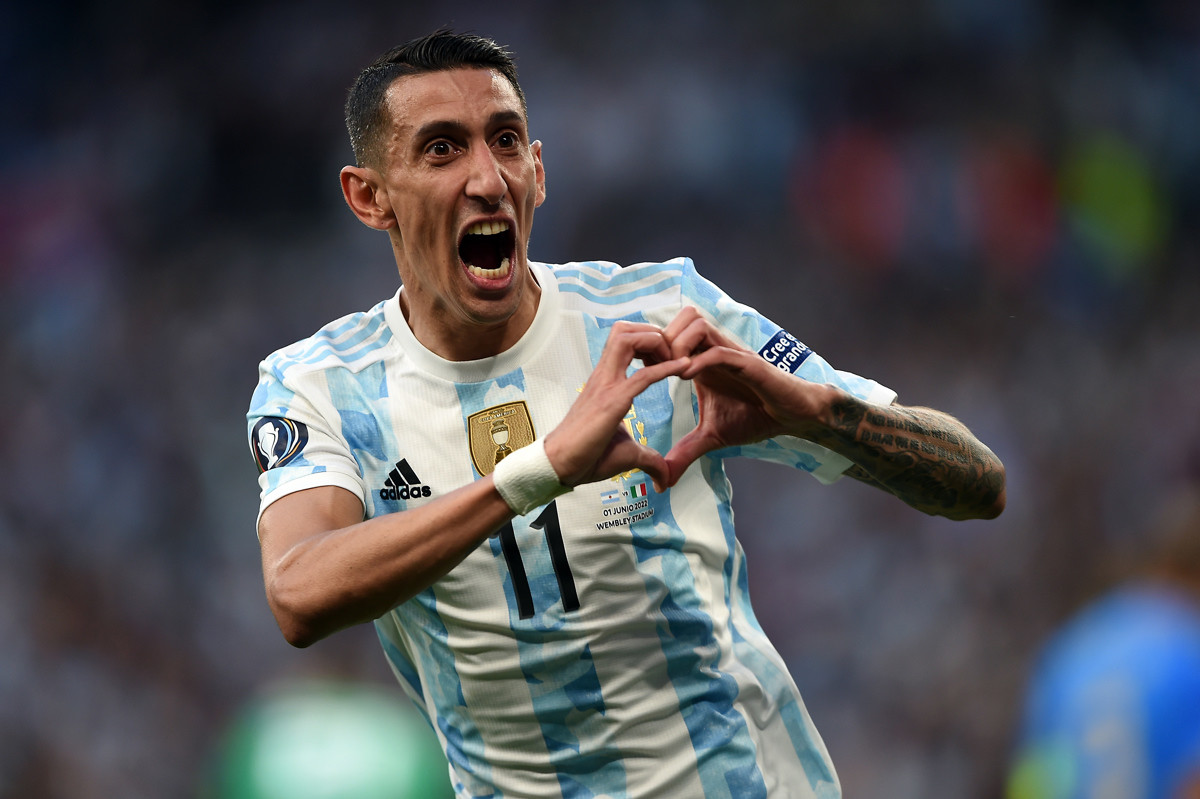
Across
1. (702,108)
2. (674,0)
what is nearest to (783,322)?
(702,108)

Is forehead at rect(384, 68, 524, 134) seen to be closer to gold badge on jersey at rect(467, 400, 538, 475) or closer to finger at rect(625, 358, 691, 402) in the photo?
gold badge on jersey at rect(467, 400, 538, 475)

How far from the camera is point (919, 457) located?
100 inches

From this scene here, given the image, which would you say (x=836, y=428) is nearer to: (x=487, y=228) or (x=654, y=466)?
(x=654, y=466)

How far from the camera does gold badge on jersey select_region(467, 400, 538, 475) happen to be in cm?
270

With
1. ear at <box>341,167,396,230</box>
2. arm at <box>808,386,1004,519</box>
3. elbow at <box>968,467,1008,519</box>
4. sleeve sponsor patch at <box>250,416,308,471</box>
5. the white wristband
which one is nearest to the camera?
the white wristband

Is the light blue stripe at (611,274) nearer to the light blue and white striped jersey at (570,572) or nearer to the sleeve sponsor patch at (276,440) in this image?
the light blue and white striped jersey at (570,572)

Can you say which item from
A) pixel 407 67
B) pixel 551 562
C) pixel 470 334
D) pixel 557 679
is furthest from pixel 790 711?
pixel 407 67

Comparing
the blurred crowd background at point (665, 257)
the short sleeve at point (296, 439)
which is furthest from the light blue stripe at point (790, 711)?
the blurred crowd background at point (665, 257)

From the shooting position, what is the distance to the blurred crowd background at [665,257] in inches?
275

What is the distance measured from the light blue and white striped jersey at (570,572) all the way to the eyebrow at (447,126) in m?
0.44

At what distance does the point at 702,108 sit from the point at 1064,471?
11.1ft

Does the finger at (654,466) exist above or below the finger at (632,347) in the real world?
below

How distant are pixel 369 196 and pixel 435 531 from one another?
45.7 inches

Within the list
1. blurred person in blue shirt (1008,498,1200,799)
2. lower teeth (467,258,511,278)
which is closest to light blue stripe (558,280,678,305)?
lower teeth (467,258,511,278)
